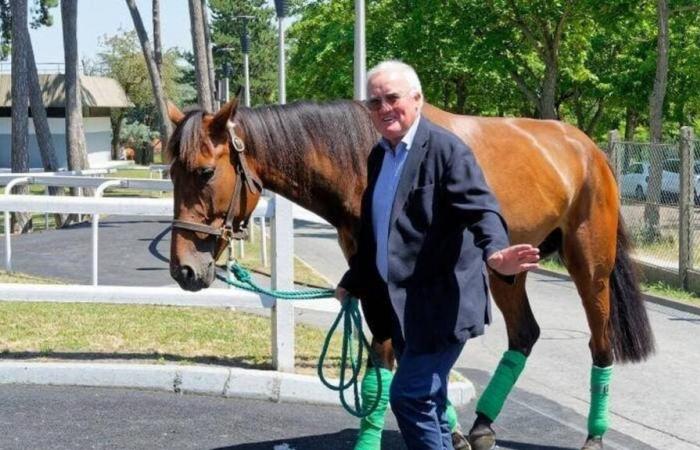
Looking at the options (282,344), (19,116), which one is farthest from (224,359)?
(19,116)

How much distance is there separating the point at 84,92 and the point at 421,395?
6590 centimetres

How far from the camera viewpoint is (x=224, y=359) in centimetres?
759

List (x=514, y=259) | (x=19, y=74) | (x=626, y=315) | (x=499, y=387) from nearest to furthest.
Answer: (x=514, y=259)
(x=499, y=387)
(x=626, y=315)
(x=19, y=74)

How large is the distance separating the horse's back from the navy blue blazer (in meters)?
1.71

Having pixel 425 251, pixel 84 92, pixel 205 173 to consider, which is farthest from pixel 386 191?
pixel 84 92

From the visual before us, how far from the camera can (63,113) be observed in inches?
2635

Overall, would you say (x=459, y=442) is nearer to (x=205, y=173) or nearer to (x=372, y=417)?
(x=372, y=417)

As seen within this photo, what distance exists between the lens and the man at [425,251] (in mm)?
4012

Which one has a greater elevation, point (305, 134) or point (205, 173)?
point (305, 134)

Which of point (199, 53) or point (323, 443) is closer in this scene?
point (323, 443)

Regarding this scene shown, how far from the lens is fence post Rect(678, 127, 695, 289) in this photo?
1445 cm

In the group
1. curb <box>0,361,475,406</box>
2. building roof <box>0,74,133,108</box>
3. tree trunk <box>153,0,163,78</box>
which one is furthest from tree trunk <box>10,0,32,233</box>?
building roof <box>0,74,133,108</box>

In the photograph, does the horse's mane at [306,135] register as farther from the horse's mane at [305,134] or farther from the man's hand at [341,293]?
the man's hand at [341,293]

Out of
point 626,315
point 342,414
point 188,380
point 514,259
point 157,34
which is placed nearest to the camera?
point 514,259
